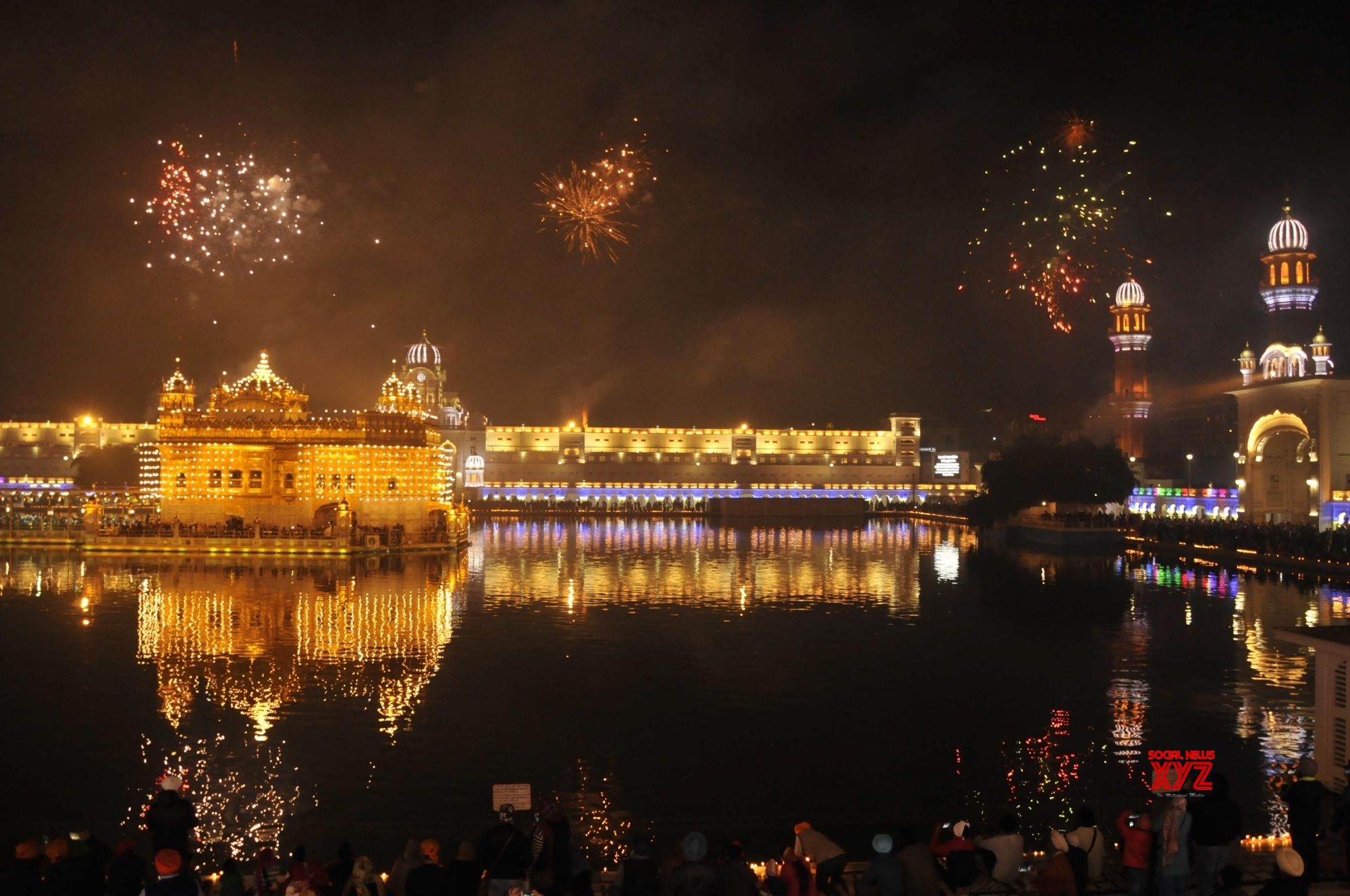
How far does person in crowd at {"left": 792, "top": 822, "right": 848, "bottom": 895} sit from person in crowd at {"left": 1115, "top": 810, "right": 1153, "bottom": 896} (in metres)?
1.41

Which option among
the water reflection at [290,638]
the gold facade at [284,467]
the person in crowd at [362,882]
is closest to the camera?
the person in crowd at [362,882]

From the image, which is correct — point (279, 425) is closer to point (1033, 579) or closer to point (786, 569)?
point (786, 569)

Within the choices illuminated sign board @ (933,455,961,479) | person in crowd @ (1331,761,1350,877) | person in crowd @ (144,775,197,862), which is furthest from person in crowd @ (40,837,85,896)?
illuminated sign board @ (933,455,961,479)

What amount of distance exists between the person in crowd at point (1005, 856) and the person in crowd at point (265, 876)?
3710 mm

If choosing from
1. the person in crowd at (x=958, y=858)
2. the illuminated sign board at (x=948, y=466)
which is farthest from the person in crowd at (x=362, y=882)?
the illuminated sign board at (x=948, y=466)

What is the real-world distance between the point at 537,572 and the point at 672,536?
1546cm

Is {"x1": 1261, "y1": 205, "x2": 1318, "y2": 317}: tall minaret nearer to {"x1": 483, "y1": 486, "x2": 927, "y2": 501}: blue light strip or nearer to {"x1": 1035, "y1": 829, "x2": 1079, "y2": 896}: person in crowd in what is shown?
{"x1": 483, "y1": 486, "x2": 927, "y2": 501}: blue light strip

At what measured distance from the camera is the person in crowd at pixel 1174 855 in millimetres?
5668

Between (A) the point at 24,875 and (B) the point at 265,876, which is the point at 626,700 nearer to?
(B) the point at 265,876

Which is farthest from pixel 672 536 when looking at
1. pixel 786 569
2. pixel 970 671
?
pixel 970 671

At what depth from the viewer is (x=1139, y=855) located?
5703 millimetres

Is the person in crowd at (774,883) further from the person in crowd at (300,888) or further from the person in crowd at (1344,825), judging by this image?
the person in crowd at (1344,825)

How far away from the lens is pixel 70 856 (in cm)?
550

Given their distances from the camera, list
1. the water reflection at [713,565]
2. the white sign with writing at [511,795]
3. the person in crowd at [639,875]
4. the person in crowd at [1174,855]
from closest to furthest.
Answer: the person in crowd at [639,875], the person in crowd at [1174,855], the white sign with writing at [511,795], the water reflection at [713,565]
